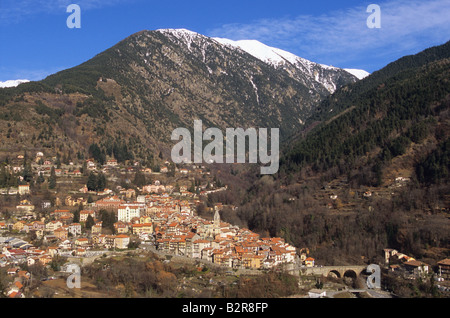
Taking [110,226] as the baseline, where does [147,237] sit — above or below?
below

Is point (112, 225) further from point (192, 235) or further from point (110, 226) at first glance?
point (192, 235)

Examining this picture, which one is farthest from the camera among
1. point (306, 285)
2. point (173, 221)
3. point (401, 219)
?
point (173, 221)

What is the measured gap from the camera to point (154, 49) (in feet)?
522

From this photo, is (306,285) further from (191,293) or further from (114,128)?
(114,128)

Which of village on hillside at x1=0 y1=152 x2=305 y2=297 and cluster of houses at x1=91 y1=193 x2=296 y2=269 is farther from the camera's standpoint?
village on hillside at x1=0 y1=152 x2=305 y2=297

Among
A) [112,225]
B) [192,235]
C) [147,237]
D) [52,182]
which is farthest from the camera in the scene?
[52,182]

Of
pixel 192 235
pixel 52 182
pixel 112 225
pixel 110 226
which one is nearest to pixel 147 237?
pixel 112 225

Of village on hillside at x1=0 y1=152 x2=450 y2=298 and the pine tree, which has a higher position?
the pine tree

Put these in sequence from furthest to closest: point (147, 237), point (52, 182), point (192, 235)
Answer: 1. point (52, 182)
2. point (147, 237)
3. point (192, 235)

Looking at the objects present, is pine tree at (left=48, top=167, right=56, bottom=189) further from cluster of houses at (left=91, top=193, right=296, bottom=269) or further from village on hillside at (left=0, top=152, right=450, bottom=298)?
cluster of houses at (left=91, top=193, right=296, bottom=269)

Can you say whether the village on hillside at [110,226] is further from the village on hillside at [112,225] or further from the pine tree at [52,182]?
the pine tree at [52,182]

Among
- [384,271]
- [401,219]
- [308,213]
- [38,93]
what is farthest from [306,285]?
[38,93]

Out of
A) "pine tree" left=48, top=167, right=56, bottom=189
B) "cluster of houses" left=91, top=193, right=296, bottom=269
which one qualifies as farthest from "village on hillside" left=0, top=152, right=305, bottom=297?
"pine tree" left=48, top=167, right=56, bottom=189

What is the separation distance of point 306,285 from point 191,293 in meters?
9.20
